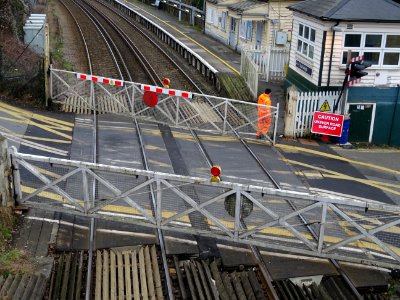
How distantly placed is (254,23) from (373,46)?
1187cm

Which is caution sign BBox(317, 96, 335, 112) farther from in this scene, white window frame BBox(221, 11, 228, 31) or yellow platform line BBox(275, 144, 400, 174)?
white window frame BBox(221, 11, 228, 31)

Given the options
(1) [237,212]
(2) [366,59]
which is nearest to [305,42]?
(2) [366,59]

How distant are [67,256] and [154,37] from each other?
2800 cm

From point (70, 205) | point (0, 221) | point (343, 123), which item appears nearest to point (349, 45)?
point (343, 123)

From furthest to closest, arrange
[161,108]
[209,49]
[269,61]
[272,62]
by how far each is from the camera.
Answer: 1. [209,49]
2. [272,62]
3. [269,61]
4. [161,108]

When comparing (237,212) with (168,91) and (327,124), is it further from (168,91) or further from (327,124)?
(327,124)

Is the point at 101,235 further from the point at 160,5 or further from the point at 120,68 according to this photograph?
the point at 160,5

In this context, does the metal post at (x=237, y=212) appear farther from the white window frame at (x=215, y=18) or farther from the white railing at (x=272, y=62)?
the white window frame at (x=215, y=18)

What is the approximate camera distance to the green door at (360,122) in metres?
16.3

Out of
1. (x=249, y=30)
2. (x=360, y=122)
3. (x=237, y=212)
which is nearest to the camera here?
(x=237, y=212)

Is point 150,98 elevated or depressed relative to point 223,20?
depressed

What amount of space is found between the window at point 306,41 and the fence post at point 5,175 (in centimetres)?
1115

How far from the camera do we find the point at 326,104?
15.8 m

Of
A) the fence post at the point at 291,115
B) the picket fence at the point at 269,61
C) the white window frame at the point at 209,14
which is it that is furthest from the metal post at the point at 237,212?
the white window frame at the point at 209,14
